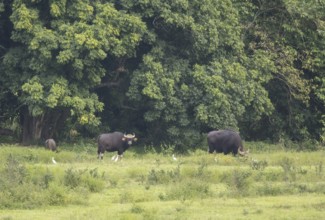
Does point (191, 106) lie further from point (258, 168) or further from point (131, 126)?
point (258, 168)

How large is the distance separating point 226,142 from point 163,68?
5080 millimetres

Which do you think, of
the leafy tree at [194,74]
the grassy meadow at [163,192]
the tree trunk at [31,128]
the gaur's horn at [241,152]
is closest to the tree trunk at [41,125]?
the tree trunk at [31,128]

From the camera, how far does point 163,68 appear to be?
3338cm

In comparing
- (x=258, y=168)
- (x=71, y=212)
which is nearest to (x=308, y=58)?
(x=258, y=168)

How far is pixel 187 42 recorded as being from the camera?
3478 cm

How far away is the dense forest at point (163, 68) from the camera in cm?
3080

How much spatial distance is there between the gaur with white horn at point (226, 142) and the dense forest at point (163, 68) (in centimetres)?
275

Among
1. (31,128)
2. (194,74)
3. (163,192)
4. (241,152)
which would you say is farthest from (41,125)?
(163,192)

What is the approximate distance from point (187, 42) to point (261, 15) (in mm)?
5554

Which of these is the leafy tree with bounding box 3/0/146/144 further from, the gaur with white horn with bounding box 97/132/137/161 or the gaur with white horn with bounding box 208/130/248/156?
the gaur with white horn with bounding box 208/130/248/156

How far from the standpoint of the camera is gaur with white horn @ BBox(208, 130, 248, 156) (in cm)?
2958

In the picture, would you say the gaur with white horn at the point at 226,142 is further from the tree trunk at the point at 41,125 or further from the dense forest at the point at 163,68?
the tree trunk at the point at 41,125

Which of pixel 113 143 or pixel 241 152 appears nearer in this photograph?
pixel 241 152

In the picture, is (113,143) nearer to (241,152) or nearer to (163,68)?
(241,152)
